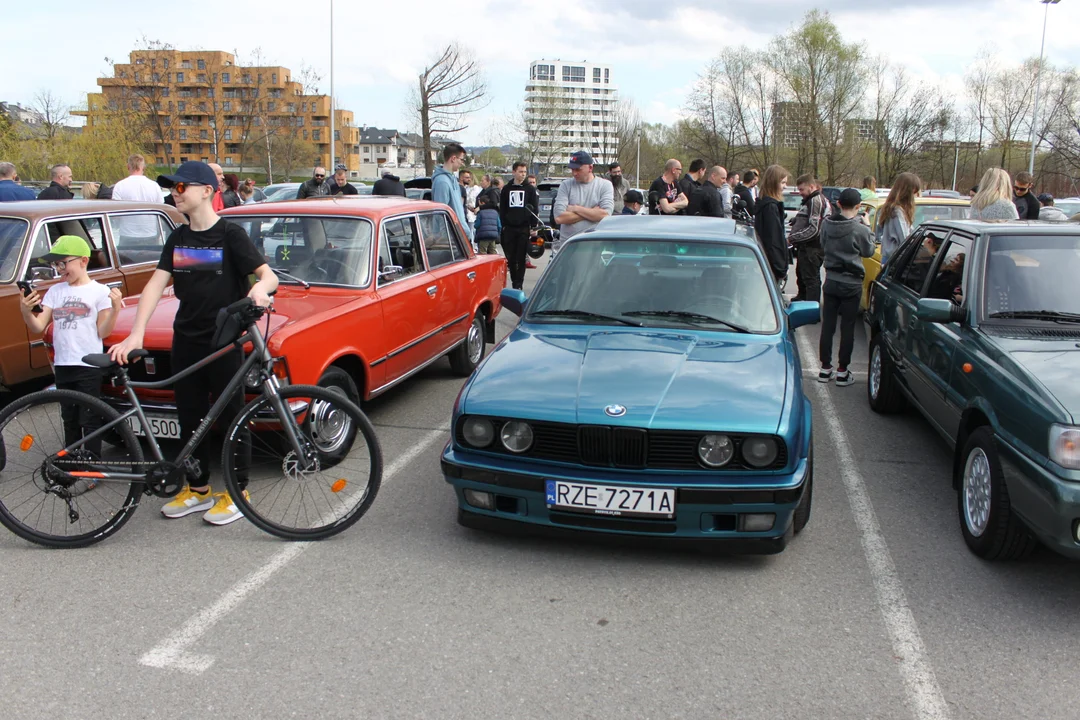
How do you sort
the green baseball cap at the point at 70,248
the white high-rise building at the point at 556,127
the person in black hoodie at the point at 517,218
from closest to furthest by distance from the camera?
the green baseball cap at the point at 70,248 < the person in black hoodie at the point at 517,218 < the white high-rise building at the point at 556,127

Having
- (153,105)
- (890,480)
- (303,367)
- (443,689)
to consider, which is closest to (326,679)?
(443,689)

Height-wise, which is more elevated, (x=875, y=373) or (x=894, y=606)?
(x=875, y=373)

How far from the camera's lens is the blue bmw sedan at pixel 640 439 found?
3775 mm

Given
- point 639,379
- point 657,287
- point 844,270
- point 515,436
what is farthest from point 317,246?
point 844,270

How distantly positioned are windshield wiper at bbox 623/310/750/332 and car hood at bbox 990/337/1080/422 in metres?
1.34

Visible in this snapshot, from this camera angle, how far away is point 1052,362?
13.6ft

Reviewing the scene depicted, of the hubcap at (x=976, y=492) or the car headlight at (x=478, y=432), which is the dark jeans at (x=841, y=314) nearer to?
the hubcap at (x=976, y=492)

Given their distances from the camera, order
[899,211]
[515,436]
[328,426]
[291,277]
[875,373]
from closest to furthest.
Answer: [515,436] → [328,426] → [291,277] → [875,373] → [899,211]

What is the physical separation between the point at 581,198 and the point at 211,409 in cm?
561

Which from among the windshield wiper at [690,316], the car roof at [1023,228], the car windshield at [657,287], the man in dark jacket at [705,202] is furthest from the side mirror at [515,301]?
the man in dark jacket at [705,202]

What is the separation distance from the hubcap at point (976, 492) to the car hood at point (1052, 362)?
0.46 m

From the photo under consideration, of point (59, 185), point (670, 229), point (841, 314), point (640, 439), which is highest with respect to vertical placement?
point (59, 185)

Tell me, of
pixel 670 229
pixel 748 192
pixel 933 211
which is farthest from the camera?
pixel 748 192

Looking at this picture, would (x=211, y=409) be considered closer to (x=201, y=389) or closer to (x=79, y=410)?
(x=201, y=389)
